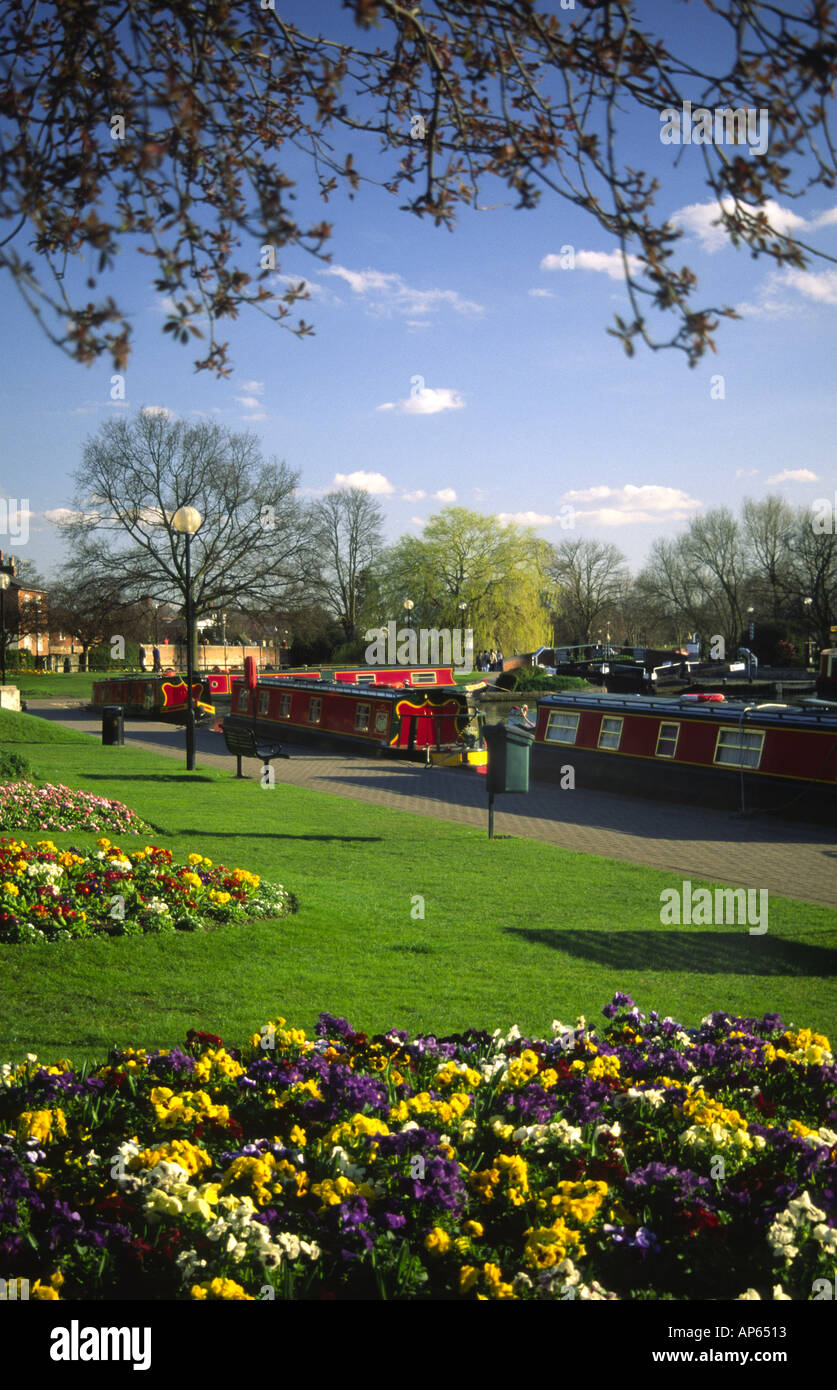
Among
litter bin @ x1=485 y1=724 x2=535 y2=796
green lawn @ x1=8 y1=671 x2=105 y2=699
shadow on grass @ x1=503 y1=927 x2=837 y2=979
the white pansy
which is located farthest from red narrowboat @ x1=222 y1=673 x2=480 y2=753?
the white pansy

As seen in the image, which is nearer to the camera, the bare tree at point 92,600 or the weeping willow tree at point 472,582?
the bare tree at point 92,600

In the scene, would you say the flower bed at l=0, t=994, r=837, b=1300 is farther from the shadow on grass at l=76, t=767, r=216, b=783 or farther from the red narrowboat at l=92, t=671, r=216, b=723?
the red narrowboat at l=92, t=671, r=216, b=723

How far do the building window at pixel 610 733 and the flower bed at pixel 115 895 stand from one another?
464 inches

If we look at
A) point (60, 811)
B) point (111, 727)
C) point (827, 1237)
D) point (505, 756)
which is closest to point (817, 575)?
point (111, 727)

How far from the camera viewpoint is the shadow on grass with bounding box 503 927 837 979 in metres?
7.72

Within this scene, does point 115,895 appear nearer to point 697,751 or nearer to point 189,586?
point 189,586

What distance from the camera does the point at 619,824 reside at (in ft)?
52.3

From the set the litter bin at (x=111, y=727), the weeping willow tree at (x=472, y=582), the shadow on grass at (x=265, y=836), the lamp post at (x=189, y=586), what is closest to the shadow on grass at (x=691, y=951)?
the shadow on grass at (x=265, y=836)

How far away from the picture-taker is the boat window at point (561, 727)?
2103 centimetres

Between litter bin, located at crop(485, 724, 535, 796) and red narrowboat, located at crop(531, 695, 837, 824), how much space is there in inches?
216

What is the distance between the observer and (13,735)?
22.7m

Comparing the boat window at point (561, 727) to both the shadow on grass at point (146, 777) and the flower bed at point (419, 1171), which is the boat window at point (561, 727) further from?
the flower bed at point (419, 1171)

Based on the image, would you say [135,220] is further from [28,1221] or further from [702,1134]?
[702,1134]
